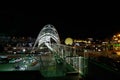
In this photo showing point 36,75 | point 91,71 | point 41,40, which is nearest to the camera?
point 91,71

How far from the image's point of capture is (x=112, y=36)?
2077 inches

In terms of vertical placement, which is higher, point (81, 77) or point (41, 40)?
point (41, 40)

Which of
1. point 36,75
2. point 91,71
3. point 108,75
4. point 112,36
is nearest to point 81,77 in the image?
point 91,71

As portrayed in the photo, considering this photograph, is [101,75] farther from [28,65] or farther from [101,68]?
[28,65]

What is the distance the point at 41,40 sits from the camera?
50188 mm

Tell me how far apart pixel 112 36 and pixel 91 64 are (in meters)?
48.2

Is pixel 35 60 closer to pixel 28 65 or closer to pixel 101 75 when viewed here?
pixel 28 65

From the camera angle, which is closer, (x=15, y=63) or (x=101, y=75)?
(x=101, y=75)

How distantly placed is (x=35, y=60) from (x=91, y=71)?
26.2m

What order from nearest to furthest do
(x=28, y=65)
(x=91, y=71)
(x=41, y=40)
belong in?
(x=91, y=71)
(x=28, y=65)
(x=41, y=40)

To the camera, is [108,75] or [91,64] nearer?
[108,75]

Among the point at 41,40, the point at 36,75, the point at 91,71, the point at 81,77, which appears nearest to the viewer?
the point at 91,71

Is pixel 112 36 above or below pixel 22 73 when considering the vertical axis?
above

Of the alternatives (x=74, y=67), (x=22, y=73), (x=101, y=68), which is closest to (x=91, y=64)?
(x=101, y=68)
